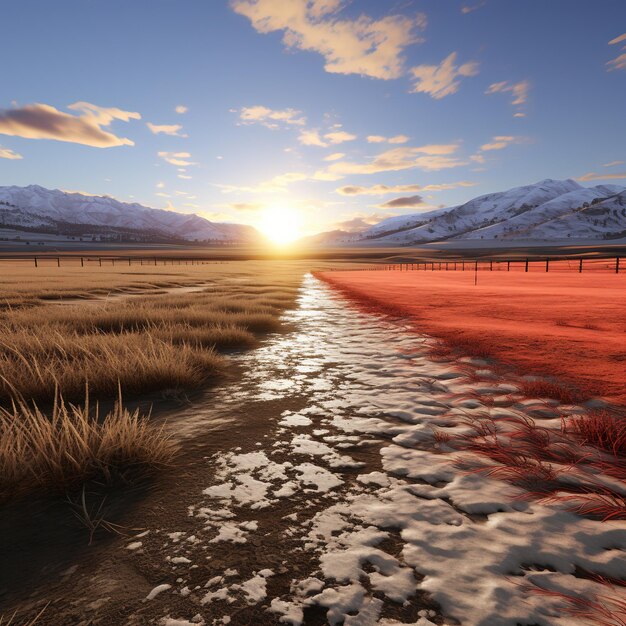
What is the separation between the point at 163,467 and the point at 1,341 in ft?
15.6

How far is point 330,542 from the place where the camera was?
7.27ft

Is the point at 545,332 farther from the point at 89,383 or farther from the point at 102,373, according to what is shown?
the point at 89,383

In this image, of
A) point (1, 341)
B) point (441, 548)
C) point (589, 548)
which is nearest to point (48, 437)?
point (441, 548)

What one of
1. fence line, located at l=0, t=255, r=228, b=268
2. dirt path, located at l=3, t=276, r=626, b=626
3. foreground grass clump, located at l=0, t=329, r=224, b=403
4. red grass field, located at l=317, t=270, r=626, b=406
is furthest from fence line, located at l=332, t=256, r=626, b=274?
fence line, located at l=0, t=255, r=228, b=268

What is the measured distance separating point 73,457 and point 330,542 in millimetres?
2039

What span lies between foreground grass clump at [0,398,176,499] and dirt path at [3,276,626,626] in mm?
332

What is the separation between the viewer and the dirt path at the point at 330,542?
5.83ft

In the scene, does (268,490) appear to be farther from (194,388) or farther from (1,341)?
(1,341)

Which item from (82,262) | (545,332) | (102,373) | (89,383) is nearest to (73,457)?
(89,383)

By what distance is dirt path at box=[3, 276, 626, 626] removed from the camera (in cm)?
178

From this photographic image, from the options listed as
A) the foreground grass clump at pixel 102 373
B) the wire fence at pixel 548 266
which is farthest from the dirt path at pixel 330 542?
the wire fence at pixel 548 266

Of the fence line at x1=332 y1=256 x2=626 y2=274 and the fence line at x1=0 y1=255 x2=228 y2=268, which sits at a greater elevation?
the fence line at x1=0 y1=255 x2=228 y2=268

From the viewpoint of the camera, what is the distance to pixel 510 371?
19.4 feet

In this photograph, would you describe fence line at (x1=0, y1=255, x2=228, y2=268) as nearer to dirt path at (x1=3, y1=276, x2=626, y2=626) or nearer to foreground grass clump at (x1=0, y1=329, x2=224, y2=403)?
foreground grass clump at (x1=0, y1=329, x2=224, y2=403)
